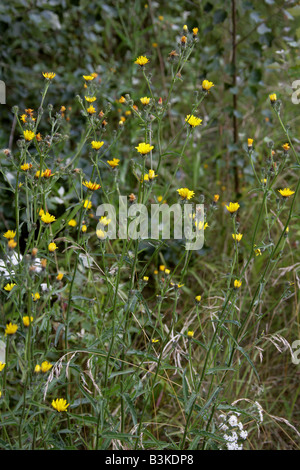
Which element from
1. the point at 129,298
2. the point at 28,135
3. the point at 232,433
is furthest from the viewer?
the point at 232,433

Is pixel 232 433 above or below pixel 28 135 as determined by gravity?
below

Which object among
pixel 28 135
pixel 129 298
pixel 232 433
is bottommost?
pixel 232 433

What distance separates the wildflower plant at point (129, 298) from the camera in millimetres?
1284

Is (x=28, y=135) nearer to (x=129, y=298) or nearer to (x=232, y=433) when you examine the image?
(x=129, y=298)

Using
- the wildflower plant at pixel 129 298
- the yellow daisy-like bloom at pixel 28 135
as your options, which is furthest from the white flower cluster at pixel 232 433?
the yellow daisy-like bloom at pixel 28 135

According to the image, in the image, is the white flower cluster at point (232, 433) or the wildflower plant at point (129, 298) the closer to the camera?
the wildflower plant at point (129, 298)

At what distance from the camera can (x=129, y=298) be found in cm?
125

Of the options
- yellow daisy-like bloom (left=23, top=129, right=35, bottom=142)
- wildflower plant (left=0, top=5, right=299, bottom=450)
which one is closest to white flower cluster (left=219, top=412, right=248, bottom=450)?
wildflower plant (left=0, top=5, right=299, bottom=450)

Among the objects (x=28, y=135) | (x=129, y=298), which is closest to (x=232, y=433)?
(x=129, y=298)

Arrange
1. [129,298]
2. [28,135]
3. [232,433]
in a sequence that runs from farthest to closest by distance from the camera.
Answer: [232,433] → [28,135] → [129,298]

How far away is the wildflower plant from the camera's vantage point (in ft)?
4.21

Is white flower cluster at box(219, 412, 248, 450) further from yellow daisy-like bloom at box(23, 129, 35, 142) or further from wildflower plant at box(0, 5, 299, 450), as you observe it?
yellow daisy-like bloom at box(23, 129, 35, 142)

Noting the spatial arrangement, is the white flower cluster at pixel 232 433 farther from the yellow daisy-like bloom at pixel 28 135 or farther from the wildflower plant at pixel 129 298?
the yellow daisy-like bloom at pixel 28 135
